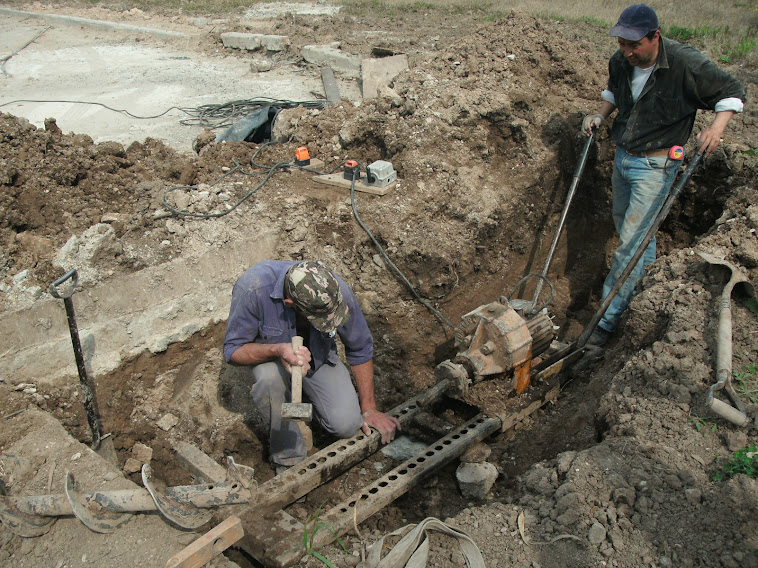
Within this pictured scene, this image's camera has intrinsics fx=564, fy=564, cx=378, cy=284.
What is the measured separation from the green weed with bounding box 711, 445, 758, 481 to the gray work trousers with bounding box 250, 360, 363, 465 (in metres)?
2.02

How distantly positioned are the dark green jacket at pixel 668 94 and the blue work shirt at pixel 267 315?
104 inches

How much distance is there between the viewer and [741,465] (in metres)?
2.64

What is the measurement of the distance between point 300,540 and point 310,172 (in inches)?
147

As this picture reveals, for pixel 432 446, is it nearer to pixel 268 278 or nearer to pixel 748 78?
pixel 268 278

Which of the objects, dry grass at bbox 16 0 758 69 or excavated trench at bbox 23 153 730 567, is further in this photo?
dry grass at bbox 16 0 758 69

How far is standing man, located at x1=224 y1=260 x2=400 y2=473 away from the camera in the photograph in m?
3.17

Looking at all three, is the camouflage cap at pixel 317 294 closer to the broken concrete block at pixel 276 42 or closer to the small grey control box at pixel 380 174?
the small grey control box at pixel 380 174

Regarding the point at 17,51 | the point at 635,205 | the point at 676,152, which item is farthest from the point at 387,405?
the point at 17,51

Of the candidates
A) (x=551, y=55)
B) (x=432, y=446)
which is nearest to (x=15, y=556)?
(x=432, y=446)

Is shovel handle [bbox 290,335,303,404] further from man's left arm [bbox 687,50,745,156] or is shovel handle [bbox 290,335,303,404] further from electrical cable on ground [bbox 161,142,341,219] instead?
man's left arm [bbox 687,50,745,156]

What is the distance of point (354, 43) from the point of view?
10.8 meters

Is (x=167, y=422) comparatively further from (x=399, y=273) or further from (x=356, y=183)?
(x=356, y=183)

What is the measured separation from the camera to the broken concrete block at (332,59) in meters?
9.66

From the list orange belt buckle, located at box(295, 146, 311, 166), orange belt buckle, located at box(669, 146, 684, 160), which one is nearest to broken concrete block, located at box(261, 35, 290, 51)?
orange belt buckle, located at box(295, 146, 311, 166)
